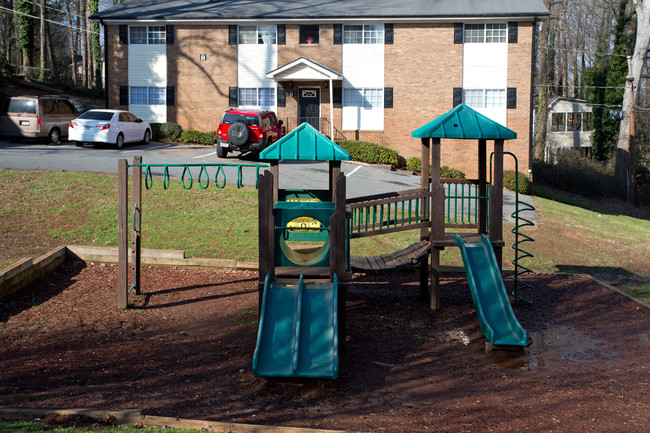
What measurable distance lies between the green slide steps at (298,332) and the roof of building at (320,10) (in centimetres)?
2567

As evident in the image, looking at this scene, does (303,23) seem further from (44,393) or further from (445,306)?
(44,393)

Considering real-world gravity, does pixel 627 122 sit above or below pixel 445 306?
above

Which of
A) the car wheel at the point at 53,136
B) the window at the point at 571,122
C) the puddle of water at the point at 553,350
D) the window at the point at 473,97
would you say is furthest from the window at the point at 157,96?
the window at the point at 571,122

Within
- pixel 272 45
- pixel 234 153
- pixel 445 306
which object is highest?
pixel 272 45

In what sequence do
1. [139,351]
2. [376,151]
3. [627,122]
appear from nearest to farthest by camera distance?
1. [139,351]
2. [376,151]
3. [627,122]

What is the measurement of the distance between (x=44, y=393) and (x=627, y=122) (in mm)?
35731

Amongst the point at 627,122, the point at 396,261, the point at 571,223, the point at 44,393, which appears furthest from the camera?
the point at 627,122

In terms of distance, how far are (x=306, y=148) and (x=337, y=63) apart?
78.8ft

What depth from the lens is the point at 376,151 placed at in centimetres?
2942

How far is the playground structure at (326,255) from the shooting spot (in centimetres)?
732

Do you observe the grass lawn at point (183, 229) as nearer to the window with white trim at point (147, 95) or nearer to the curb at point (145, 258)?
the curb at point (145, 258)

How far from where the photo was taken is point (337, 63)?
32.3 meters

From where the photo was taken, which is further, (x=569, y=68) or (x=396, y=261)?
(x=569, y=68)

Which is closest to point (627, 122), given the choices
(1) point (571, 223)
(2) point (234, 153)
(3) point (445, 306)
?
(1) point (571, 223)
